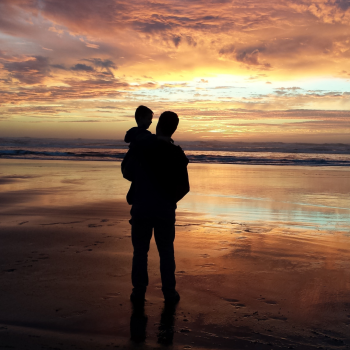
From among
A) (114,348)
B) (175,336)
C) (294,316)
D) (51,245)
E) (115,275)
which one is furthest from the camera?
(51,245)

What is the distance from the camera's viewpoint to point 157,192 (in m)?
3.44

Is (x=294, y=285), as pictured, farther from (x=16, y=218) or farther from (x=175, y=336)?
(x=16, y=218)

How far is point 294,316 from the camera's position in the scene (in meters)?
3.19

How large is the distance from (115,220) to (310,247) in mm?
3500

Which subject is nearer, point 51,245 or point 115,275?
point 115,275

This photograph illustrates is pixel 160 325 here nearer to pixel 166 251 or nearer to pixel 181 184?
pixel 166 251

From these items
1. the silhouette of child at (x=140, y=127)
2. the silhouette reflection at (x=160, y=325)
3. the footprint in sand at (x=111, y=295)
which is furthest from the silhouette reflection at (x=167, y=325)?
the silhouette of child at (x=140, y=127)

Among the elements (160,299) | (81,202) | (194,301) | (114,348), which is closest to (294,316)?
(194,301)

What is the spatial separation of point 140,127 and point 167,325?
1.75 meters

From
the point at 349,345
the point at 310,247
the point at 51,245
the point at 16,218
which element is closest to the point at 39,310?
the point at 51,245

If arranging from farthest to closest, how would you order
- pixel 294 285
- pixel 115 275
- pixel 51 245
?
pixel 51 245, pixel 115 275, pixel 294 285

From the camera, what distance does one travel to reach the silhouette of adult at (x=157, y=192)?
3381 mm

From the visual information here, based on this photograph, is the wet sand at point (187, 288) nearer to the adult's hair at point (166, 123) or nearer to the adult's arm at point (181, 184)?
the adult's arm at point (181, 184)

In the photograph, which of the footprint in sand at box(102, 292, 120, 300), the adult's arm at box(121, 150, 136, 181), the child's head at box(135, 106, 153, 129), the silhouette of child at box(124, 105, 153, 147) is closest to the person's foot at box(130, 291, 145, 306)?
the footprint in sand at box(102, 292, 120, 300)
